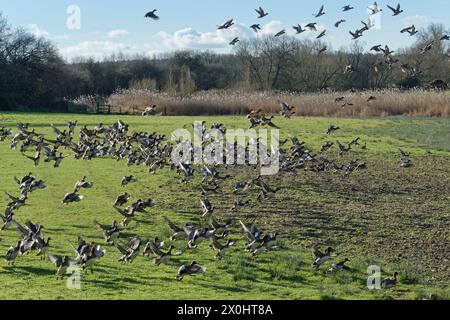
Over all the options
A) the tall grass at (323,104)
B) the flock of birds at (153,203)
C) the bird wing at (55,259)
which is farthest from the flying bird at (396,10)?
the tall grass at (323,104)

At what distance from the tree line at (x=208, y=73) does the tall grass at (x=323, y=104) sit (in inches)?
153

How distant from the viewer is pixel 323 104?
50.0m

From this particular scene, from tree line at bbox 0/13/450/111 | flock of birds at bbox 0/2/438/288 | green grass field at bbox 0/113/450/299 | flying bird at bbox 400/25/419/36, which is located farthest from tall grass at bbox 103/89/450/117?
flying bird at bbox 400/25/419/36

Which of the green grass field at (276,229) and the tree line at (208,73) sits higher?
the tree line at (208,73)

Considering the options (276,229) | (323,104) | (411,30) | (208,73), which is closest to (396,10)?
(411,30)

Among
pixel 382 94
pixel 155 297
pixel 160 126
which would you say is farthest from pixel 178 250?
pixel 382 94

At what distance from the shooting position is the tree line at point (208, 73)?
194ft

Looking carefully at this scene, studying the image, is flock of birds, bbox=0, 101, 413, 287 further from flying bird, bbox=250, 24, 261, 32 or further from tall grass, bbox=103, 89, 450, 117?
tall grass, bbox=103, 89, 450, 117

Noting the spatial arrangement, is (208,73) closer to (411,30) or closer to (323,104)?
(323,104)

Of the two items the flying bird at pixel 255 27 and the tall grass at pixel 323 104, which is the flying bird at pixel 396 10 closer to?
the flying bird at pixel 255 27

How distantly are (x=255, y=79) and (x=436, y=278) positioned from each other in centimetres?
5682

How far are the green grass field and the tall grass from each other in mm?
20418

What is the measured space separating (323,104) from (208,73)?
3045 cm

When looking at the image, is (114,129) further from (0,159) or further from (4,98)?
(4,98)
